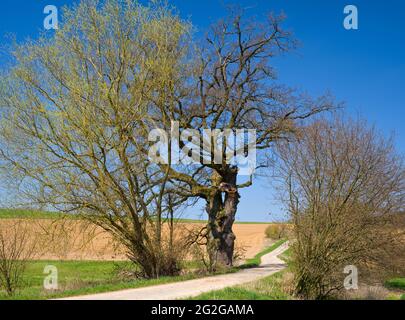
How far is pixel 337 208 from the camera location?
16250mm

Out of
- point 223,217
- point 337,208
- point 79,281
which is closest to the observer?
point 337,208

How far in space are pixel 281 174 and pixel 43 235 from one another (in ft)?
31.1

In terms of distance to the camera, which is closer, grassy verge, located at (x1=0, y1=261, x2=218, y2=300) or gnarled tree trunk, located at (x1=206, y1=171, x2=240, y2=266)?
grassy verge, located at (x1=0, y1=261, x2=218, y2=300)

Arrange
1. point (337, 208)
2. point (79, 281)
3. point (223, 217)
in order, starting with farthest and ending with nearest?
1. point (223, 217)
2. point (79, 281)
3. point (337, 208)

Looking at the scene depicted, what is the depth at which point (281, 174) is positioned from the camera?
16828 millimetres

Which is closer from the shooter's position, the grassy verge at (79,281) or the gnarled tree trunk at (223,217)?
the grassy verge at (79,281)

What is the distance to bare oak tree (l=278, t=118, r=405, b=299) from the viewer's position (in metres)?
15.6

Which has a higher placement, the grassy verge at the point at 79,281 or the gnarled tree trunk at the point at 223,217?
the gnarled tree trunk at the point at 223,217

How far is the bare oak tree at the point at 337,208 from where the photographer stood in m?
15.6

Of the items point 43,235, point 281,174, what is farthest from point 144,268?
point 281,174

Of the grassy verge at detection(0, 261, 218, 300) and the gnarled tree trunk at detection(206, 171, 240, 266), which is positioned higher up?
the gnarled tree trunk at detection(206, 171, 240, 266)
